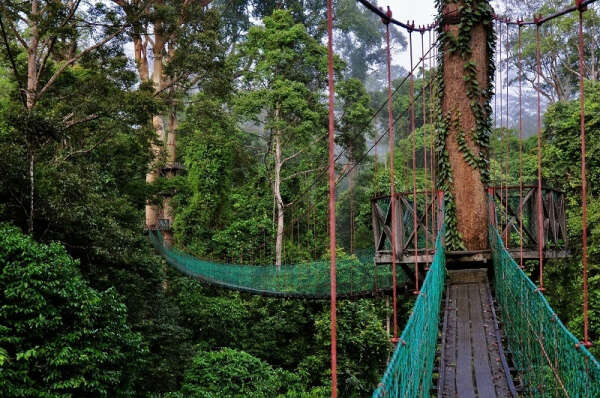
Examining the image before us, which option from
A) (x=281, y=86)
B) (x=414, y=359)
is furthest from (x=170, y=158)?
(x=414, y=359)

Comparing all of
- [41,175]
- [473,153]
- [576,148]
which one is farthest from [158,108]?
[576,148]

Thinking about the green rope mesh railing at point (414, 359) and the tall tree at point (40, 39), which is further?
the tall tree at point (40, 39)

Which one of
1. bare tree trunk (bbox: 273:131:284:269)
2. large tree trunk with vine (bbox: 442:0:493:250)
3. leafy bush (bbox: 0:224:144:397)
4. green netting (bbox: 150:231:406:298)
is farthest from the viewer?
bare tree trunk (bbox: 273:131:284:269)

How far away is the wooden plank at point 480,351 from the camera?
2176 mm

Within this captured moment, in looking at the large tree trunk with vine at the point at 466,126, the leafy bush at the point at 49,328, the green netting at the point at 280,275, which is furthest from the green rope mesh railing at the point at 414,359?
the green netting at the point at 280,275

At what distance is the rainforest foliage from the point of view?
A: 4434 millimetres

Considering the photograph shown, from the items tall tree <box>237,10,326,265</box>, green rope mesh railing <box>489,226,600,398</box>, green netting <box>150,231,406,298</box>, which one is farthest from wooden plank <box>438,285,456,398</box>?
tall tree <box>237,10,326,265</box>

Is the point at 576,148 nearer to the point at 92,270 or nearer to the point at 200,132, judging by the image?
the point at 200,132

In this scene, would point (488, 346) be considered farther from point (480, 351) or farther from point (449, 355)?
point (449, 355)

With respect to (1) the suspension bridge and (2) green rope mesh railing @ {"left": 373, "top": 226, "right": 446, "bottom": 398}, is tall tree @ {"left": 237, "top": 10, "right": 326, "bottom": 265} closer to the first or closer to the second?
(1) the suspension bridge

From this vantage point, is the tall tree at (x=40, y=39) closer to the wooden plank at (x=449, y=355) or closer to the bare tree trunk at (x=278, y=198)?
the bare tree trunk at (x=278, y=198)

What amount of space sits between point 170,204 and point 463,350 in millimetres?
9449

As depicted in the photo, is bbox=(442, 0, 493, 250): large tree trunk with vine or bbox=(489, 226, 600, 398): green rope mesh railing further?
bbox=(442, 0, 493, 250): large tree trunk with vine

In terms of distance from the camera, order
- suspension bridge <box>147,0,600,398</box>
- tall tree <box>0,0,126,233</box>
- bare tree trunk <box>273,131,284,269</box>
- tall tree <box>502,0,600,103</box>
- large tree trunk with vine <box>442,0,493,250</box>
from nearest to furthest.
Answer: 1. suspension bridge <box>147,0,600,398</box>
2. large tree trunk with vine <box>442,0,493,250</box>
3. tall tree <box>0,0,126,233</box>
4. bare tree trunk <box>273,131,284,269</box>
5. tall tree <box>502,0,600,103</box>
